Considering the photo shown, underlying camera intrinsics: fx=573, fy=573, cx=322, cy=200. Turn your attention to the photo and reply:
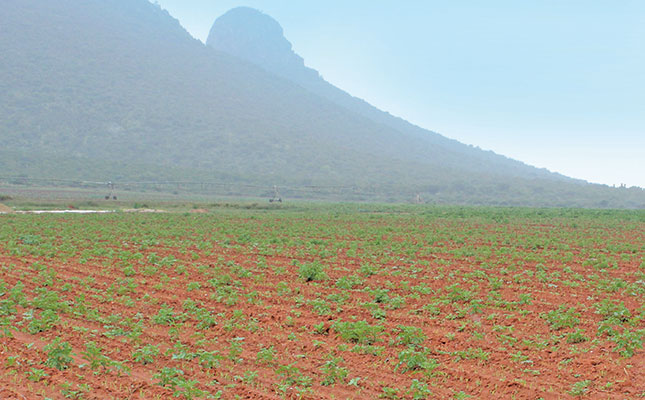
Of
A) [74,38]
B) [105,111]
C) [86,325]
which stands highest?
[74,38]

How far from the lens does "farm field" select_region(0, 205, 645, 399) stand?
7.80m

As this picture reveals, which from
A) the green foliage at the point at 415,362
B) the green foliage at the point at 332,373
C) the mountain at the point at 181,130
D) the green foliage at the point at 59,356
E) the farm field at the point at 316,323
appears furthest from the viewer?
the mountain at the point at 181,130

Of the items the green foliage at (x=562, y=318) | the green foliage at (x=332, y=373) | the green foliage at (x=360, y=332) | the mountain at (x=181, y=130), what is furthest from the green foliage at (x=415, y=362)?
the mountain at (x=181, y=130)

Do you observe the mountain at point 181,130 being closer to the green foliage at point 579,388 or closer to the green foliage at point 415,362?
the green foliage at point 415,362

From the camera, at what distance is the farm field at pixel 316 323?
307 inches

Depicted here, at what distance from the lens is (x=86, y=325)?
10305 mm

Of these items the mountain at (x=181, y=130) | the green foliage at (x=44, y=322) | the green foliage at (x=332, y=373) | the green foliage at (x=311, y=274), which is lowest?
the green foliage at (x=44, y=322)

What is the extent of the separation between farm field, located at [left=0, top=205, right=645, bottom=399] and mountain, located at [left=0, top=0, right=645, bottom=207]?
76.6 m

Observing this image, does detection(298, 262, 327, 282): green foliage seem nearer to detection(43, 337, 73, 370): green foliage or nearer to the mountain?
detection(43, 337, 73, 370): green foliage

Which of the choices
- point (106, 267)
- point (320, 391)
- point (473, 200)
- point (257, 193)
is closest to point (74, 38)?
point (257, 193)

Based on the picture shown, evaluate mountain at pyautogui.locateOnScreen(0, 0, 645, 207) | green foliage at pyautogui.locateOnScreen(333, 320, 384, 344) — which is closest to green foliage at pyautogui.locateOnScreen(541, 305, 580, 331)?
green foliage at pyautogui.locateOnScreen(333, 320, 384, 344)

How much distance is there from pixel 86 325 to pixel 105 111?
13103cm

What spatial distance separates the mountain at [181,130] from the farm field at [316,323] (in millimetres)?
76588

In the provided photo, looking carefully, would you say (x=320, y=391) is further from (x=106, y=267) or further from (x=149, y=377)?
(x=106, y=267)
